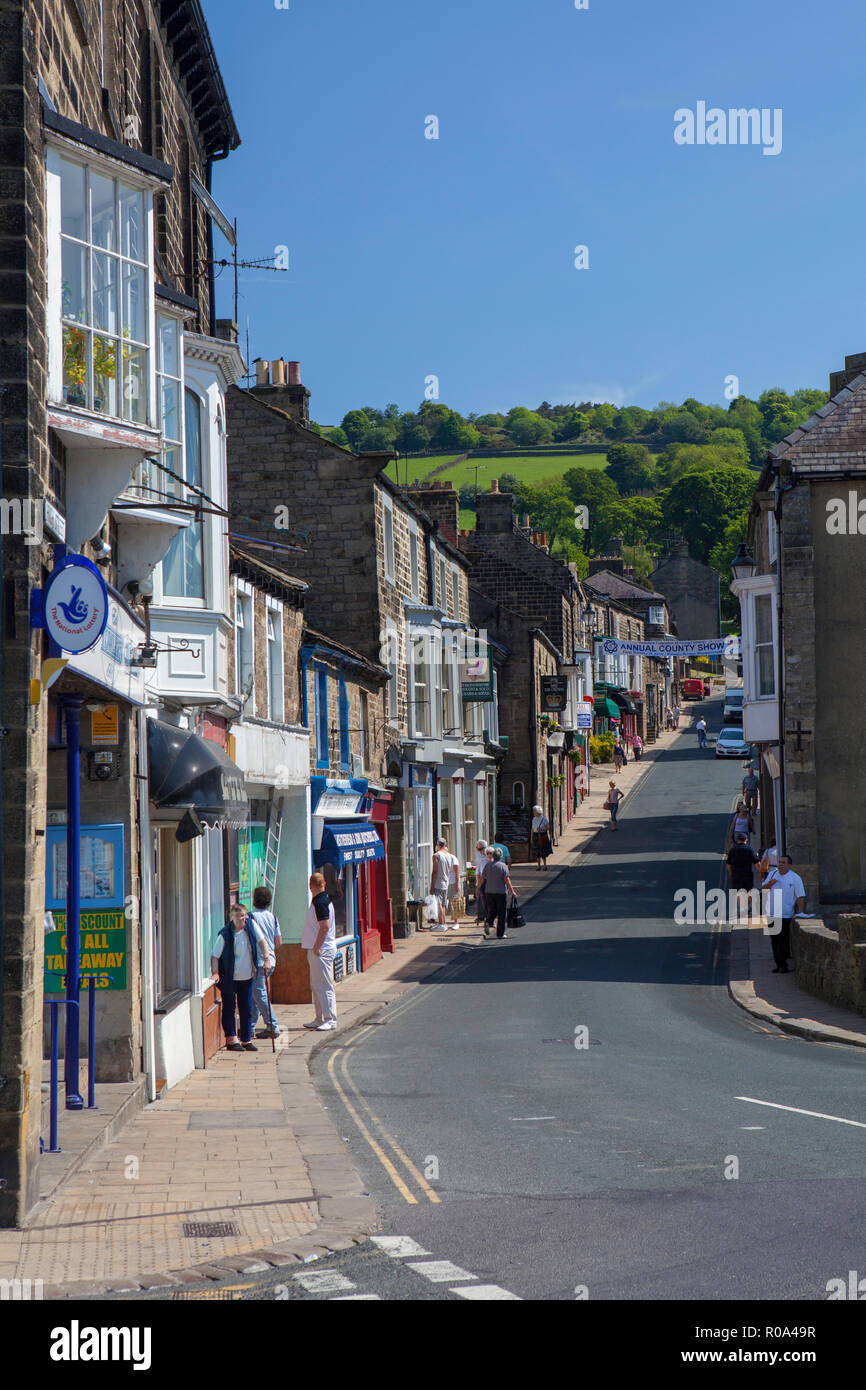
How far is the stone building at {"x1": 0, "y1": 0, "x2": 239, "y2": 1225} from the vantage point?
8273 millimetres

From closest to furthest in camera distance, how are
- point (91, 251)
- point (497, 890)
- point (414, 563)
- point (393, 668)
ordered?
1. point (91, 251)
2. point (497, 890)
3. point (393, 668)
4. point (414, 563)

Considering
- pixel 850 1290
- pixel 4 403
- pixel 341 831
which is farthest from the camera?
pixel 341 831

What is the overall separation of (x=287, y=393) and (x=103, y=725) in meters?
18.8

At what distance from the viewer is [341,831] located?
22578mm

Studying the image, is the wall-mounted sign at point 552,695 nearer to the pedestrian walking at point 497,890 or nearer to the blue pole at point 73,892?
the pedestrian walking at point 497,890

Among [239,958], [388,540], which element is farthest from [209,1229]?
[388,540]

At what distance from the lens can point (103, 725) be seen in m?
11.7

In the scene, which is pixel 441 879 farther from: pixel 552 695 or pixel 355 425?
pixel 355 425

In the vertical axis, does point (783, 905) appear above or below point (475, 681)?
below

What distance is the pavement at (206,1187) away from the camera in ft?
23.8

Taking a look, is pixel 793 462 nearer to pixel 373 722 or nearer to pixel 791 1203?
pixel 373 722

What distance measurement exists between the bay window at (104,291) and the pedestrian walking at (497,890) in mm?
18525

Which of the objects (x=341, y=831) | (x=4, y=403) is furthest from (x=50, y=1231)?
(x=341, y=831)
